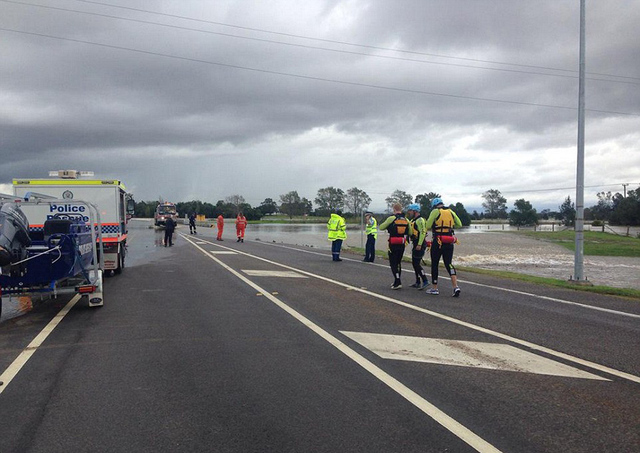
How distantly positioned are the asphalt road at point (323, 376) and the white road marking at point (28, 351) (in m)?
0.04

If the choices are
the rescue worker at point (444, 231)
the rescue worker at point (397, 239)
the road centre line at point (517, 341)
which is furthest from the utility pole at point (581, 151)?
the road centre line at point (517, 341)

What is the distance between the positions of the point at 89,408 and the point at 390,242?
839 centimetres

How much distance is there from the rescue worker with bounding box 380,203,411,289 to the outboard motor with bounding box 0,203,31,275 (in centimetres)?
716

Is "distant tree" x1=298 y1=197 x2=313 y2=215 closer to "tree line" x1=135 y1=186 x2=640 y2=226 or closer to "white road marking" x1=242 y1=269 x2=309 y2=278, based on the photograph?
"tree line" x1=135 y1=186 x2=640 y2=226

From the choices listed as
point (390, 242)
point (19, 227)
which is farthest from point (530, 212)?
point (19, 227)

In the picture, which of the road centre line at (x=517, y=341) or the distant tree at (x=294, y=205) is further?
the distant tree at (x=294, y=205)

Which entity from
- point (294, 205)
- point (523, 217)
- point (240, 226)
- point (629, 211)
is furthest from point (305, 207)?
point (240, 226)

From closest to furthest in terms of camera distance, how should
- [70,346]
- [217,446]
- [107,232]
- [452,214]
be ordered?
[217,446] < [70,346] < [452,214] < [107,232]

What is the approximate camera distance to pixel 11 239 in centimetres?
838

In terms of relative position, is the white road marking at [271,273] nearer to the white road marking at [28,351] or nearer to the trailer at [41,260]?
the trailer at [41,260]

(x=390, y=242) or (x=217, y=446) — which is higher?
(x=390, y=242)

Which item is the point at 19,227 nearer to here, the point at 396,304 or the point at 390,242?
the point at 396,304

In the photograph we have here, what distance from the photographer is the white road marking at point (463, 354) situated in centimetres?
584

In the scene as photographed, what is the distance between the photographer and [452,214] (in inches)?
425
